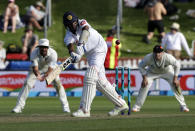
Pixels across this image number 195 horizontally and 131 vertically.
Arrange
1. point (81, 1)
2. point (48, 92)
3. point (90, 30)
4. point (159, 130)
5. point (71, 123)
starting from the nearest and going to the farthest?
point (159, 130)
point (71, 123)
point (90, 30)
point (48, 92)
point (81, 1)

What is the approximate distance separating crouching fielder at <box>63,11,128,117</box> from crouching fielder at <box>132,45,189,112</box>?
8.44 ft

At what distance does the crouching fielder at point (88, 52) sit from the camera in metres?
11.6

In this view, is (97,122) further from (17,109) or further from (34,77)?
(34,77)

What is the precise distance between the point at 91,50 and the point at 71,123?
155 centimetres

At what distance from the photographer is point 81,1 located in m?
28.7

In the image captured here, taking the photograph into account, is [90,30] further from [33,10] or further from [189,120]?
[33,10]

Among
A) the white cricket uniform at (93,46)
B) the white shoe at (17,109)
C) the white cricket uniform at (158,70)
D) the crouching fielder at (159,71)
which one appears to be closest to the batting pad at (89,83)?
the white cricket uniform at (93,46)

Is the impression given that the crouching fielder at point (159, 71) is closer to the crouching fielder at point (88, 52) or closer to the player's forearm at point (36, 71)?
the player's forearm at point (36, 71)

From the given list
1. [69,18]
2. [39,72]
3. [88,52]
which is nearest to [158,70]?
[39,72]

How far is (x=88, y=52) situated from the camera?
11789 millimetres

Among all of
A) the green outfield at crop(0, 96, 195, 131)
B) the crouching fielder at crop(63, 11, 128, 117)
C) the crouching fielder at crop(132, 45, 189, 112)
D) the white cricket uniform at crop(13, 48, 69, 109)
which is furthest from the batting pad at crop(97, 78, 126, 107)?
the crouching fielder at crop(132, 45, 189, 112)

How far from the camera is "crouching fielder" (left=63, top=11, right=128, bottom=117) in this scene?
37.9 feet

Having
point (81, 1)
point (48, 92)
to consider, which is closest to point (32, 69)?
point (48, 92)

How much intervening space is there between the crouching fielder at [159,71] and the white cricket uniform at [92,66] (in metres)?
2.59
